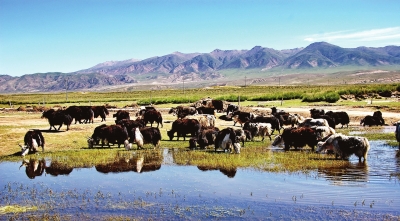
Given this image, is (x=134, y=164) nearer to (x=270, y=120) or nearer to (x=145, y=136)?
(x=145, y=136)

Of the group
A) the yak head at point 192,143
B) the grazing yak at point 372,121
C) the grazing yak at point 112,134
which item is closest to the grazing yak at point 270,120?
the yak head at point 192,143

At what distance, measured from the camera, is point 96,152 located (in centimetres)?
1958

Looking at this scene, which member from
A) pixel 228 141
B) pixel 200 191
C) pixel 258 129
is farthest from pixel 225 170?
pixel 258 129

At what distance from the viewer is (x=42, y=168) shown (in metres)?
16.4

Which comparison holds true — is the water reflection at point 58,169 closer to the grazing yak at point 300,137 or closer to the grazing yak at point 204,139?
the grazing yak at point 204,139

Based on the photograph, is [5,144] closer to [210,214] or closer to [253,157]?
[253,157]

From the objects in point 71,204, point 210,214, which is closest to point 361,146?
point 210,214

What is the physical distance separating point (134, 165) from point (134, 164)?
21 cm

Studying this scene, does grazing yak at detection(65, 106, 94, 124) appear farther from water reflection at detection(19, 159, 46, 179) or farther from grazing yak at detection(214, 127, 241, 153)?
grazing yak at detection(214, 127, 241, 153)

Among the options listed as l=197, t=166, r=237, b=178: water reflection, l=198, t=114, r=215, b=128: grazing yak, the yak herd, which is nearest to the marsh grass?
l=197, t=166, r=237, b=178: water reflection

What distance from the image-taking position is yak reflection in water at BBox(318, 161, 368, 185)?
1374 centimetres

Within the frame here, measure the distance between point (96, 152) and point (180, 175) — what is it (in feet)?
19.7

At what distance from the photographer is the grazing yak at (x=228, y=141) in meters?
19.0

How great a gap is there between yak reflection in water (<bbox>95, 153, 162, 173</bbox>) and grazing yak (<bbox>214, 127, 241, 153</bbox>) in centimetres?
265
